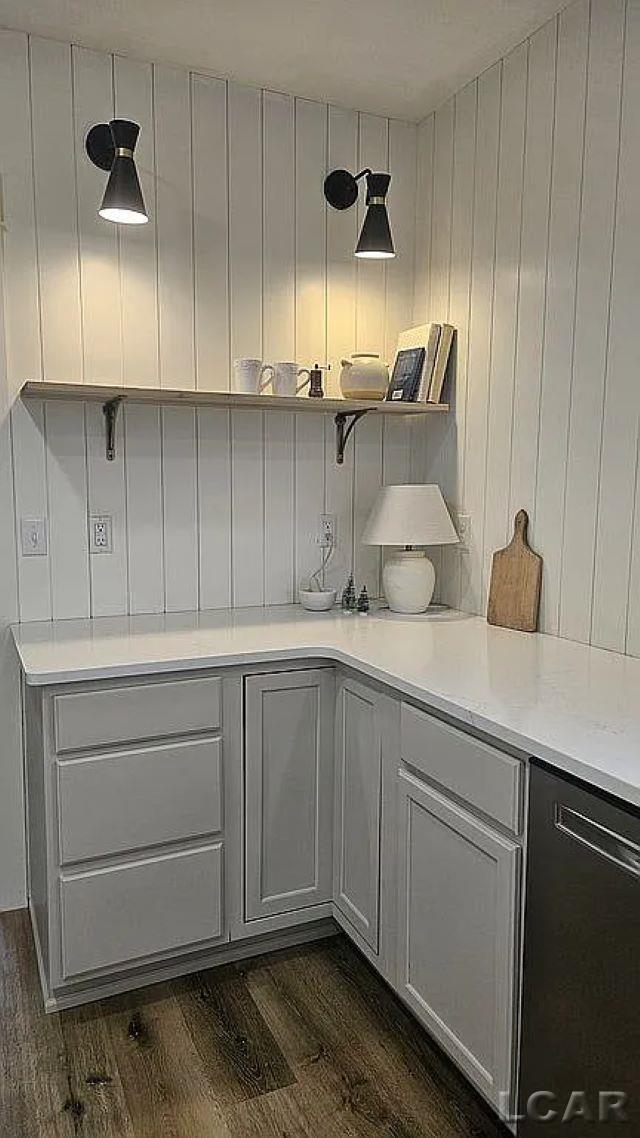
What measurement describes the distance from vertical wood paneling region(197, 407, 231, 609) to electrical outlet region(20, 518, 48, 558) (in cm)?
47

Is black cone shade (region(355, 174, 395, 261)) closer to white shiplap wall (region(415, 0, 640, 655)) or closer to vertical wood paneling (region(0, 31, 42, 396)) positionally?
white shiplap wall (region(415, 0, 640, 655))

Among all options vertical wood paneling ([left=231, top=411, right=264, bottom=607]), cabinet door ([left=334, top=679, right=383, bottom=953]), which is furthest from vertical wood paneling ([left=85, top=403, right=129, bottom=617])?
cabinet door ([left=334, top=679, right=383, bottom=953])

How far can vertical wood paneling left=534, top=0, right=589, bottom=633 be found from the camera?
2.14m

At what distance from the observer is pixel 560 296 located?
7.34ft

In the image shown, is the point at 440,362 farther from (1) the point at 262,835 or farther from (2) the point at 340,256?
(1) the point at 262,835

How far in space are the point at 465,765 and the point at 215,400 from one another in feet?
4.08

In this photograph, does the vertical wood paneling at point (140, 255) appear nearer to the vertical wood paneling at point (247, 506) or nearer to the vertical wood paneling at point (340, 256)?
the vertical wood paneling at point (247, 506)

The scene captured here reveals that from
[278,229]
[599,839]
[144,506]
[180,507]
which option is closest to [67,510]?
[144,506]

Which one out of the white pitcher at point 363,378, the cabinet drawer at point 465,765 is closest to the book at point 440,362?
the white pitcher at point 363,378

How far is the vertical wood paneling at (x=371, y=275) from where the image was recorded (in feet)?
9.05

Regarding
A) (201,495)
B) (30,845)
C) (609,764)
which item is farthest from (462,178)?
(30,845)

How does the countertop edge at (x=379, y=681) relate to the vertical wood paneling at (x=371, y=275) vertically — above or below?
below

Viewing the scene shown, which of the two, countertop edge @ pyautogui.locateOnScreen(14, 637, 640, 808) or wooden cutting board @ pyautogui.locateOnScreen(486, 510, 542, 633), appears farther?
wooden cutting board @ pyautogui.locateOnScreen(486, 510, 542, 633)

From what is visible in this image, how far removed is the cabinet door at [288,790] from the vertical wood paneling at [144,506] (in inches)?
24.1
